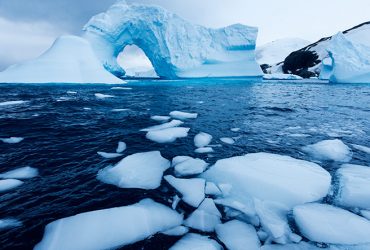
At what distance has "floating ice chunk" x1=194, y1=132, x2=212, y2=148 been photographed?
401 centimetres

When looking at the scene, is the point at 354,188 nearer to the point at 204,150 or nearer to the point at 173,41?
the point at 204,150

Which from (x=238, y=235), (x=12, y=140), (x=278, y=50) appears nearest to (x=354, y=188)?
(x=238, y=235)

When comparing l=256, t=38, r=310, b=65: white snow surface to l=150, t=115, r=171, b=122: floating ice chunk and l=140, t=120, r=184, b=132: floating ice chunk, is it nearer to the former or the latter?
l=150, t=115, r=171, b=122: floating ice chunk

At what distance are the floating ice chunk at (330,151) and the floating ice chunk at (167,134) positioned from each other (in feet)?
7.30

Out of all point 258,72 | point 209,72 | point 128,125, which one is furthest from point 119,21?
point 128,125

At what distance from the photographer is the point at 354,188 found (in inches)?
96.1

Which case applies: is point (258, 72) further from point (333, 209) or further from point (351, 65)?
point (333, 209)

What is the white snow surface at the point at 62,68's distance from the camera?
14250 millimetres

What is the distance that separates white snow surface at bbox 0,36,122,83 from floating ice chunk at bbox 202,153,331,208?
14.2 meters

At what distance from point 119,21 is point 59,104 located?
51.3ft

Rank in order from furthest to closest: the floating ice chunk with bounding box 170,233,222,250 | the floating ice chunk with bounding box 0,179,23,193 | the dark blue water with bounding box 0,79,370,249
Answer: the floating ice chunk with bounding box 0,179,23,193 < the dark blue water with bounding box 0,79,370,249 < the floating ice chunk with bounding box 170,233,222,250

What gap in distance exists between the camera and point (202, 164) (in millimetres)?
3168

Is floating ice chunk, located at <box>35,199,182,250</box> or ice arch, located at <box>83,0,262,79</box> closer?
floating ice chunk, located at <box>35,199,182,250</box>

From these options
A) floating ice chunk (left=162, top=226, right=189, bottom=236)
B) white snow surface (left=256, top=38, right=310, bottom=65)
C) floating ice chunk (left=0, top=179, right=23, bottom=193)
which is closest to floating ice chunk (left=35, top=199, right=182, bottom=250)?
floating ice chunk (left=162, top=226, right=189, bottom=236)
